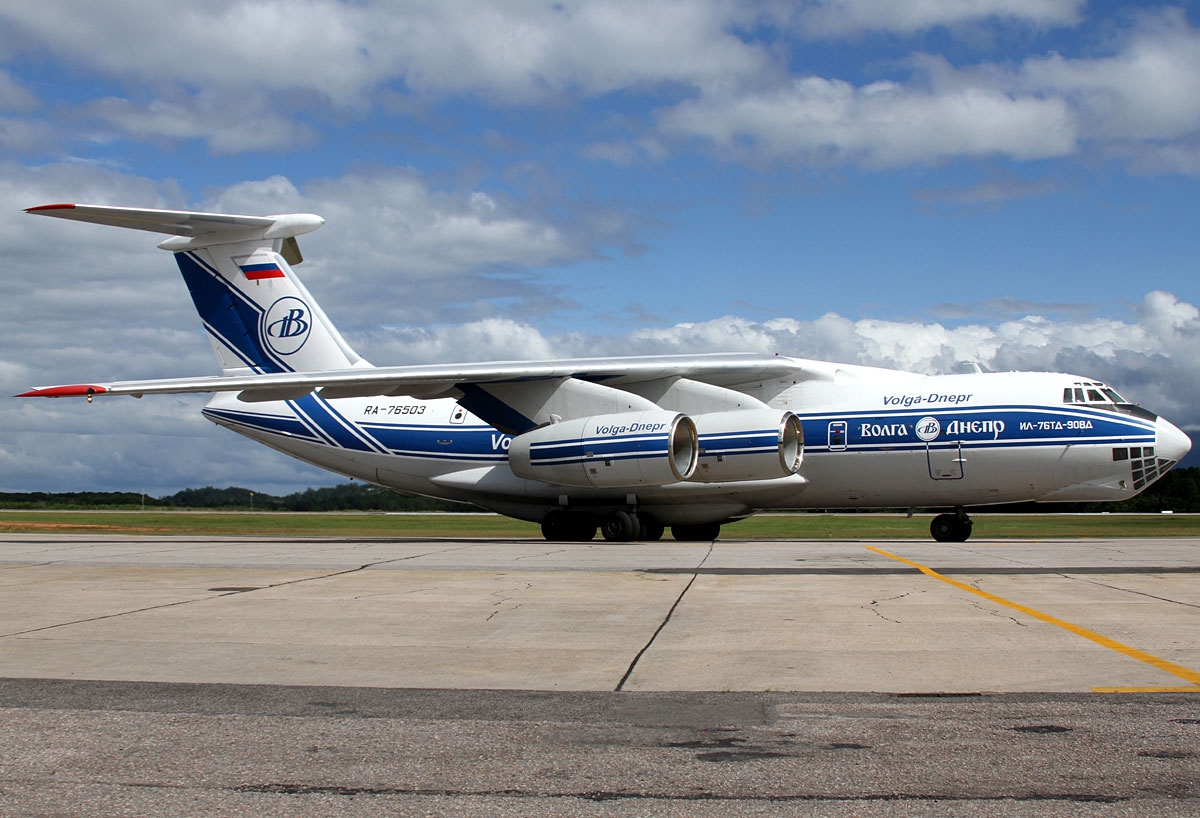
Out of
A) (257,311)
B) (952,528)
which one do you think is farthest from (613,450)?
(257,311)

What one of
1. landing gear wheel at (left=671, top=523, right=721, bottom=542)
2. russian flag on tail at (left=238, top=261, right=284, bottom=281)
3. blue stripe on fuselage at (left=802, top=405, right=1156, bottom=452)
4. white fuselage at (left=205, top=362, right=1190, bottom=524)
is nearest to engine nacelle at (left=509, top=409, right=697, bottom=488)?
white fuselage at (left=205, top=362, right=1190, bottom=524)

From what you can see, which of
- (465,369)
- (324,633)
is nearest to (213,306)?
(465,369)

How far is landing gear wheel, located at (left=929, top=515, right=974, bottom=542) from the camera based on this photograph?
1941 centimetres

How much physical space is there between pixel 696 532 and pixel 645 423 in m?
4.14

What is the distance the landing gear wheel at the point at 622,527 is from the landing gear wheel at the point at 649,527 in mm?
639

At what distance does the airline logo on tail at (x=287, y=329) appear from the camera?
22.4 meters

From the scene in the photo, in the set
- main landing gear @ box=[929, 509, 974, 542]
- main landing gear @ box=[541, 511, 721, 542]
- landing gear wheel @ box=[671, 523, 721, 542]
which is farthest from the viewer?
landing gear wheel @ box=[671, 523, 721, 542]

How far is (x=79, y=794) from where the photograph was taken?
144 inches

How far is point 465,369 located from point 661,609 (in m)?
11.2

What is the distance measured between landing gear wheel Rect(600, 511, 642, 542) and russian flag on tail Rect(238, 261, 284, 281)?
860cm

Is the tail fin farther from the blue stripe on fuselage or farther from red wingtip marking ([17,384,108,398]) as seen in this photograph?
the blue stripe on fuselage

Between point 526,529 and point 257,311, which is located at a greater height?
point 257,311

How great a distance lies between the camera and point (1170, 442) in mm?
17625

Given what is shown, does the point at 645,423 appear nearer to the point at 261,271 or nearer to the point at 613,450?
the point at 613,450
